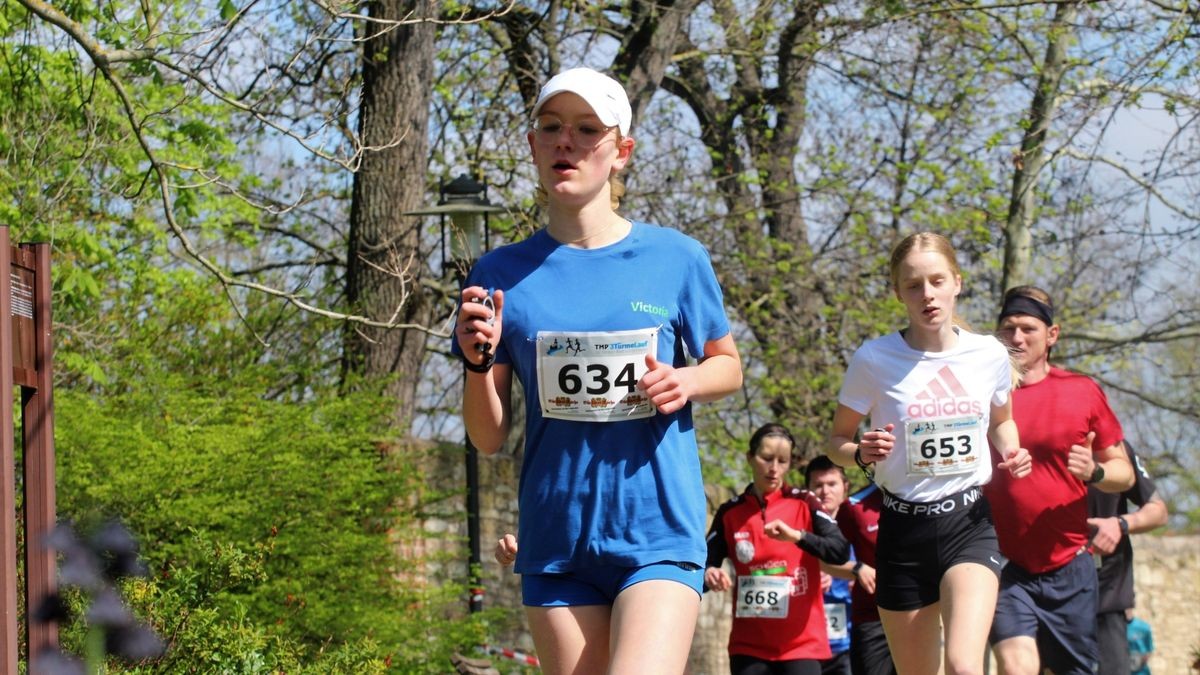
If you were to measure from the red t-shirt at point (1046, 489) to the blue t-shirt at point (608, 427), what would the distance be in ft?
11.4

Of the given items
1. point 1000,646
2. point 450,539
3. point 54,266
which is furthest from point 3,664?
point 450,539

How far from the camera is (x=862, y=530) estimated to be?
8.94m

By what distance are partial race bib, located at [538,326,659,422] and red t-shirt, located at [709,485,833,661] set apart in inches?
183

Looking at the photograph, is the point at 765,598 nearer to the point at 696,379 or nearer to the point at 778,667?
the point at 778,667

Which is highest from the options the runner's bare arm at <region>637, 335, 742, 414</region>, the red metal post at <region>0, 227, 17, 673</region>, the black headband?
the black headband

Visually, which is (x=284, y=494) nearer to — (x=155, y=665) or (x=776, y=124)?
(x=155, y=665)

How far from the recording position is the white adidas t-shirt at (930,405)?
6.03m

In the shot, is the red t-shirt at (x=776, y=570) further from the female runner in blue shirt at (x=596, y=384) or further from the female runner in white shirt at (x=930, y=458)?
the female runner in blue shirt at (x=596, y=384)

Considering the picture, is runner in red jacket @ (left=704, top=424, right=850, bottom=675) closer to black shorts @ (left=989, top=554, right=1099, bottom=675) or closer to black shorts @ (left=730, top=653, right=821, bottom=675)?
black shorts @ (left=730, top=653, right=821, bottom=675)

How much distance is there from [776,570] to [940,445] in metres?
2.85

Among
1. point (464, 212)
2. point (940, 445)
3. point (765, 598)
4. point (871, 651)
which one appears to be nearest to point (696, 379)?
point (940, 445)

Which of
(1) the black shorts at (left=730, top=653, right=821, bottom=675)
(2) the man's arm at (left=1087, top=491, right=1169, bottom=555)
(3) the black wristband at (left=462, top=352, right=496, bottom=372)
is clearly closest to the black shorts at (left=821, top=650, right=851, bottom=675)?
(1) the black shorts at (left=730, top=653, right=821, bottom=675)

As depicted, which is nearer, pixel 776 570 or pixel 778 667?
pixel 778 667

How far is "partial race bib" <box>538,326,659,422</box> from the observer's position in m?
4.04
